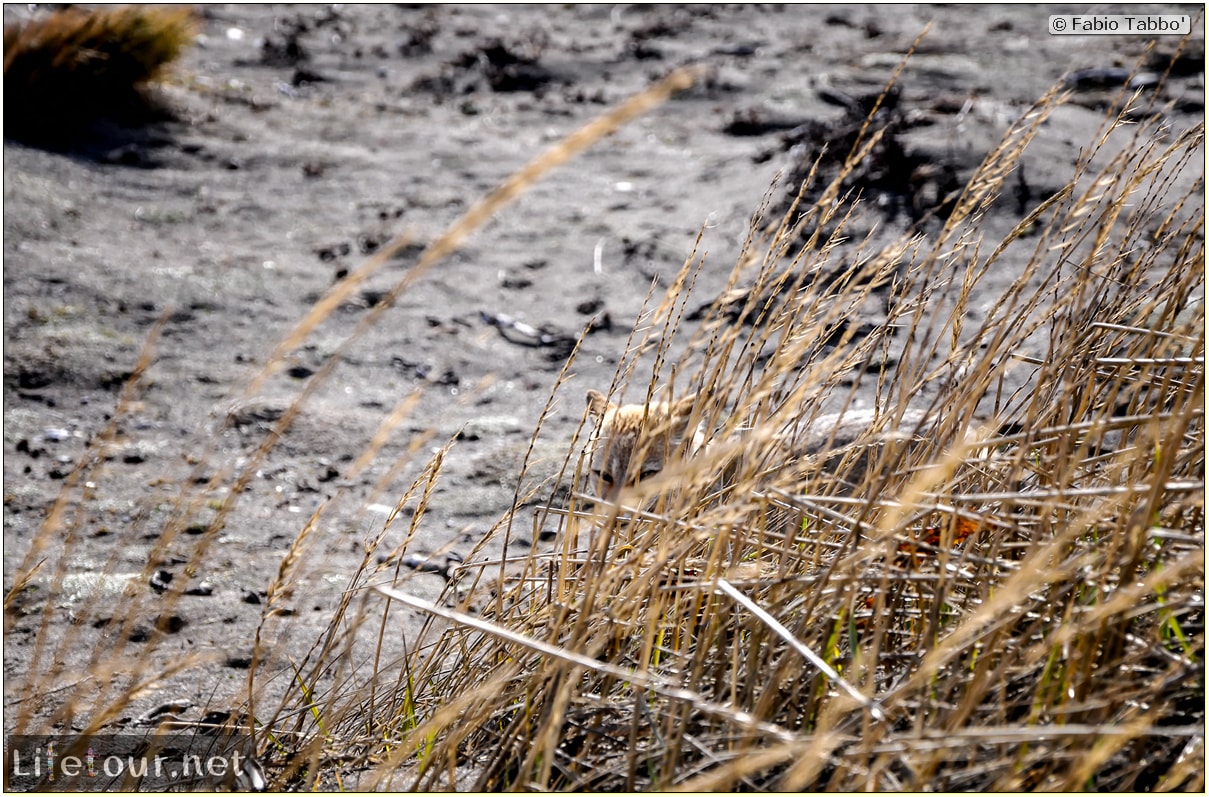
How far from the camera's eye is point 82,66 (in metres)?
7.59

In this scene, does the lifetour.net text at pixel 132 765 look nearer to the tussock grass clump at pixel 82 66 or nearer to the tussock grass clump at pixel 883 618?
the tussock grass clump at pixel 883 618

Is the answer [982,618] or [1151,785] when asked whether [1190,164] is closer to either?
[1151,785]

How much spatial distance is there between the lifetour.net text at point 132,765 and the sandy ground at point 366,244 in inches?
5.6

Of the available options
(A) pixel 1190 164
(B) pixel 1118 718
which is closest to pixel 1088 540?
(B) pixel 1118 718

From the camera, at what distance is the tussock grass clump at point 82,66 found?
7.26m

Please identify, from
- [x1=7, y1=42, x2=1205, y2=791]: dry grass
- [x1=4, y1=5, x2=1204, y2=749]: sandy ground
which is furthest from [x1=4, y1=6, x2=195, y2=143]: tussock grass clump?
[x1=7, y1=42, x2=1205, y2=791]: dry grass

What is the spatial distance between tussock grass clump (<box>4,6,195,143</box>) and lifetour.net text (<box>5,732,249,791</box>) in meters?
6.47

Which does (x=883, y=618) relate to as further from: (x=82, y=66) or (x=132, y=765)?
(x=82, y=66)

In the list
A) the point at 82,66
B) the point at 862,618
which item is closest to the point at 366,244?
the point at 82,66

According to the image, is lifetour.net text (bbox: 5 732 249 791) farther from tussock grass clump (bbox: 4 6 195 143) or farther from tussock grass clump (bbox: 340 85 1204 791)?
tussock grass clump (bbox: 4 6 195 143)

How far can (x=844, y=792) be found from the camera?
1455 mm

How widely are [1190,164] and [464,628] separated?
574 cm

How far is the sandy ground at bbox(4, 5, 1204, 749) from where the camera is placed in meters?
3.57

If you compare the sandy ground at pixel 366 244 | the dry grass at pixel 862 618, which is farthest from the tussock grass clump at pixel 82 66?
the dry grass at pixel 862 618
